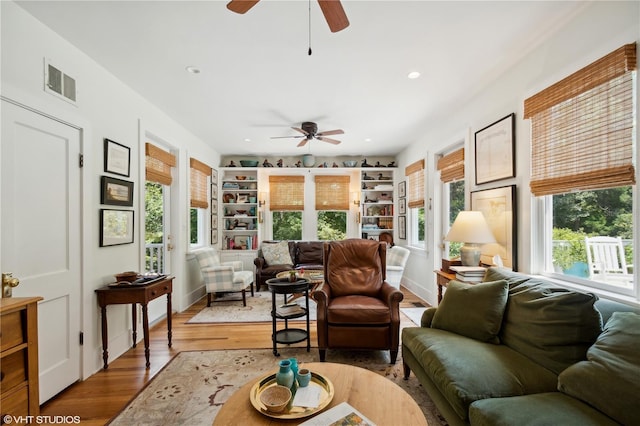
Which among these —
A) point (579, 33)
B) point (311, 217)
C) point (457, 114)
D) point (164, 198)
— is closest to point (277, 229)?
point (311, 217)

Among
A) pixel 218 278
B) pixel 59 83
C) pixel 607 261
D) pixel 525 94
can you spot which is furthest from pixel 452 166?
pixel 59 83

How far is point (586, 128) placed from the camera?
6.69 feet

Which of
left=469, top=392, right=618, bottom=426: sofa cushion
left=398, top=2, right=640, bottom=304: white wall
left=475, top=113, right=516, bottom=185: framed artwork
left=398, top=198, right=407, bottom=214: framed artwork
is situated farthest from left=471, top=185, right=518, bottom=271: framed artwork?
left=398, top=198, right=407, bottom=214: framed artwork

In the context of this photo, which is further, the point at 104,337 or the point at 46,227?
the point at 104,337

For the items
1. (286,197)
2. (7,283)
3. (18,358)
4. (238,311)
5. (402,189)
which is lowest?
(238,311)

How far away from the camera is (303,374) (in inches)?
61.4

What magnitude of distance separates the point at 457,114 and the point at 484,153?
0.87 metres

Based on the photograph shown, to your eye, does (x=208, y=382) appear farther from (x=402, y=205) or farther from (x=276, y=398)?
(x=402, y=205)

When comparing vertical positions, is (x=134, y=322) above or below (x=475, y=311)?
below

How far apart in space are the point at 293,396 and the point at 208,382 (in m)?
1.31

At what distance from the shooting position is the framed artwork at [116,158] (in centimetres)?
274

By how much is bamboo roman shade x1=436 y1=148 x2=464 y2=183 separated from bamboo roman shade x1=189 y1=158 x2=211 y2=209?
12.6ft

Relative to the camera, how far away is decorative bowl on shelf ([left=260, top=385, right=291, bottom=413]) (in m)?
1.32

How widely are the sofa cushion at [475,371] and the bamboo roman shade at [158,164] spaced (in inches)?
138
